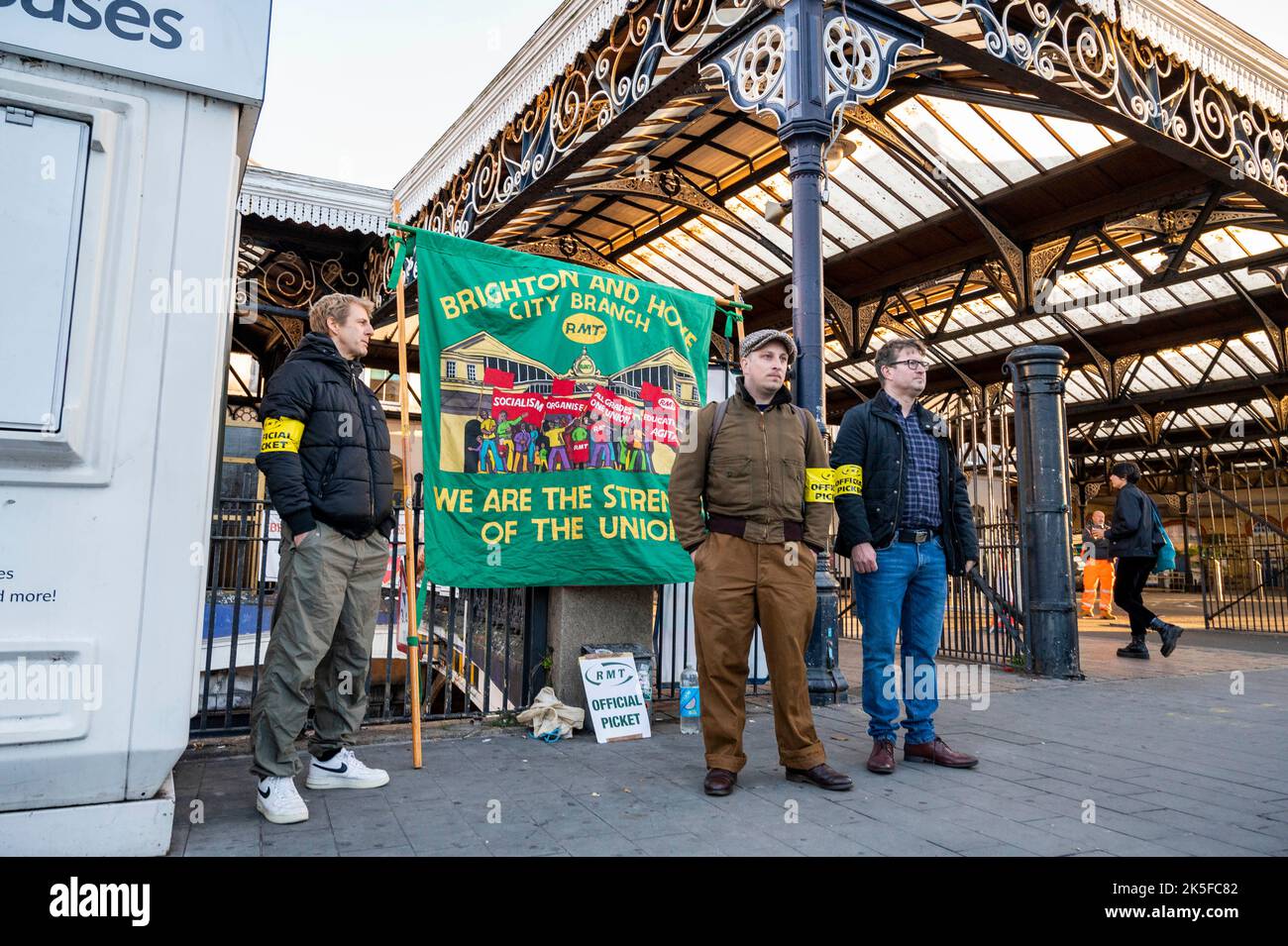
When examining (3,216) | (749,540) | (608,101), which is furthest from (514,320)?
(608,101)

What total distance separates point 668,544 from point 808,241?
8.16 ft

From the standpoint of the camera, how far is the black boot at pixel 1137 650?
8602mm

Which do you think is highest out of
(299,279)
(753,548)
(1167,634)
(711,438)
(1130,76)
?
(1130,76)

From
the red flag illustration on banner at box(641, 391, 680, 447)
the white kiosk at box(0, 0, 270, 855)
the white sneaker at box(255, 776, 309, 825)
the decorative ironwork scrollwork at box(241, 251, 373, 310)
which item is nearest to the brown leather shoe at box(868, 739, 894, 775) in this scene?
the red flag illustration on banner at box(641, 391, 680, 447)

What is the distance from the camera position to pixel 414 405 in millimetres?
19500

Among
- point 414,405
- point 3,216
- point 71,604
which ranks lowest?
point 71,604

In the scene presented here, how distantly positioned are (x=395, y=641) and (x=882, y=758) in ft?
18.0

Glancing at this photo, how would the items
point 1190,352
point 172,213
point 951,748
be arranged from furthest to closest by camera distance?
point 1190,352 → point 951,748 → point 172,213

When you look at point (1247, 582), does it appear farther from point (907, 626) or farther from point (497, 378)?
point (497, 378)

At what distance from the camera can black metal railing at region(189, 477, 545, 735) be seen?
14.9 ft

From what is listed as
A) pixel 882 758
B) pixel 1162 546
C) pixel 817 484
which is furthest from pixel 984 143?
pixel 882 758

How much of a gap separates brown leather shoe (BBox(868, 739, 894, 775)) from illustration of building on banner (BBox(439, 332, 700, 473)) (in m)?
2.11

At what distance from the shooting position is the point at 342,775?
3.63 m
